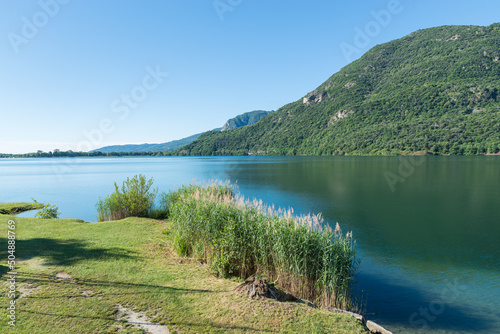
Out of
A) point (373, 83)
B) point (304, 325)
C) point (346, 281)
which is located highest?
point (373, 83)

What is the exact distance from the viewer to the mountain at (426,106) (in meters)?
111

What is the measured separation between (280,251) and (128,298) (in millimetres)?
4184

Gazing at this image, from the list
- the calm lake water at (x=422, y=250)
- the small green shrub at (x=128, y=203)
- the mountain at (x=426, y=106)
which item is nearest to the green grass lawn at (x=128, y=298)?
the calm lake water at (x=422, y=250)

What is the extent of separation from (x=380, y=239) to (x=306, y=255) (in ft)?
30.2

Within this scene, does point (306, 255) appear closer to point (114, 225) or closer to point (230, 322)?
point (230, 322)

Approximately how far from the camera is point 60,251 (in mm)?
9117

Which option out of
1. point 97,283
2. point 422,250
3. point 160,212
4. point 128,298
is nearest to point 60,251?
point 97,283

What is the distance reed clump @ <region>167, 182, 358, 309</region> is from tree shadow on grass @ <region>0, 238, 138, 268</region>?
7.50 ft

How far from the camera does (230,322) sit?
5.38 metres

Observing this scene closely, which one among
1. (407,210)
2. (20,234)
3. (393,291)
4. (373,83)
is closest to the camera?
(393,291)

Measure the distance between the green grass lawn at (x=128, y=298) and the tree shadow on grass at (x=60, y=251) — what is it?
0.02 m

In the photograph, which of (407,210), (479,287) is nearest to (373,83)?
(407,210)

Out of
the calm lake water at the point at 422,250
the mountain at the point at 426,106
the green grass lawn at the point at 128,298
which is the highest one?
the mountain at the point at 426,106

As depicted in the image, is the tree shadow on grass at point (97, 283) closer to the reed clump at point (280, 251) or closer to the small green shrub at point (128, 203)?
the reed clump at point (280, 251)
